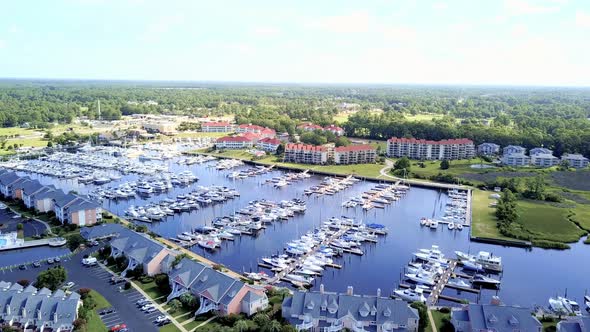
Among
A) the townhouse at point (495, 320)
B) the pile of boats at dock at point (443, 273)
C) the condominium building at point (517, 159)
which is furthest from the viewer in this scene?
the condominium building at point (517, 159)

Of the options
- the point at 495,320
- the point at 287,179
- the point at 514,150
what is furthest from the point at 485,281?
the point at 514,150

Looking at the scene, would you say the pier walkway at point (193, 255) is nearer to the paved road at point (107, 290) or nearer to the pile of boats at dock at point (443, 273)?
the paved road at point (107, 290)

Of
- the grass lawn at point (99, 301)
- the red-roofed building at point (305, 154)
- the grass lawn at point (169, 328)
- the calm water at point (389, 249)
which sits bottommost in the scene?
the calm water at point (389, 249)

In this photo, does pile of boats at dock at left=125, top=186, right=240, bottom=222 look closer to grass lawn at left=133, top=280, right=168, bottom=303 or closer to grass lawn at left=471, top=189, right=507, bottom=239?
grass lawn at left=133, top=280, right=168, bottom=303

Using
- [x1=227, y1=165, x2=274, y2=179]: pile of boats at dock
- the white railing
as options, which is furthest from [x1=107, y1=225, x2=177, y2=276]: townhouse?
[x1=227, y1=165, x2=274, y2=179]: pile of boats at dock

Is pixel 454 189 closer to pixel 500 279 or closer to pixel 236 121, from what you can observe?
pixel 500 279

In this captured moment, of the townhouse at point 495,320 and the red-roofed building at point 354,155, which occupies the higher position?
the red-roofed building at point 354,155

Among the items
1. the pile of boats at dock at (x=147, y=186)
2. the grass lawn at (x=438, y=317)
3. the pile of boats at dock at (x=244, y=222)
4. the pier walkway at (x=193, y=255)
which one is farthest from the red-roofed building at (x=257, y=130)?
the grass lawn at (x=438, y=317)

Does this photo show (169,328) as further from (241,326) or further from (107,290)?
(107,290)
